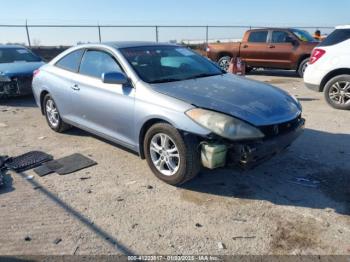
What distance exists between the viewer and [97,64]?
5.00 meters

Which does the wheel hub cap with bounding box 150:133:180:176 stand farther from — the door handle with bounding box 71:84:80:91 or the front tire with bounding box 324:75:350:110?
the front tire with bounding box 324:75:350:110

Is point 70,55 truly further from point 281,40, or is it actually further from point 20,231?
point 281,40

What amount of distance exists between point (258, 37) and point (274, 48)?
918 millimetres

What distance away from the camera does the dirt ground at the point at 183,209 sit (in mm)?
3068

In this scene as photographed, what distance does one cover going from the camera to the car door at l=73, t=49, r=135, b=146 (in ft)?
14.4

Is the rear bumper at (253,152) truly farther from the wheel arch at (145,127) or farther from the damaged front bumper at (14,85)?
the damaged front bumper at (14,85)

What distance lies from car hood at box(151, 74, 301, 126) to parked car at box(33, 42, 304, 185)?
0.03 feet

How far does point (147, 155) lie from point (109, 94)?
100 cm

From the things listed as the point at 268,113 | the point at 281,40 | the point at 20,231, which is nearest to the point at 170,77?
the point at 268,113

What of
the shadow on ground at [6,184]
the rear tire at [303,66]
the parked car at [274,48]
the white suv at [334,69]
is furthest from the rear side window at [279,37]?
the shadow on ground at [6,184]

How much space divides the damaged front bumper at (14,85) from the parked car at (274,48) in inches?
240

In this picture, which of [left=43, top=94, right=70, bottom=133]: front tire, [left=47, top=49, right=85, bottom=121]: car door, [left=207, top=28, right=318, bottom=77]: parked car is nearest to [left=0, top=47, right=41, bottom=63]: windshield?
[left=43, top=94, right=70, bottom=133]: front tire

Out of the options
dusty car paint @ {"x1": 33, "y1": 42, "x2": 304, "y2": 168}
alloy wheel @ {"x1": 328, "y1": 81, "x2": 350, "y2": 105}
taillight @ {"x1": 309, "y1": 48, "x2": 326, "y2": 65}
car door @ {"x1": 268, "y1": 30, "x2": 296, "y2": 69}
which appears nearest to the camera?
dusty car paint @ {"x1": 33, "y1": 42, "x2": 304, "y2": 168}

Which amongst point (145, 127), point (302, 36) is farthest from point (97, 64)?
point (302, 36)
